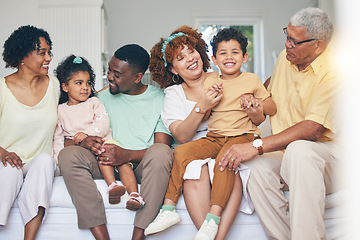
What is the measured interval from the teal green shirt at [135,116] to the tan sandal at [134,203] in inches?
18.4

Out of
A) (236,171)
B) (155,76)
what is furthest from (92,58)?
(236,171)

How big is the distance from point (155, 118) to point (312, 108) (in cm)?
89

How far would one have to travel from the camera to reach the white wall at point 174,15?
638 cm

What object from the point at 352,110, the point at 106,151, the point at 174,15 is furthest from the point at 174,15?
the point at 352,110

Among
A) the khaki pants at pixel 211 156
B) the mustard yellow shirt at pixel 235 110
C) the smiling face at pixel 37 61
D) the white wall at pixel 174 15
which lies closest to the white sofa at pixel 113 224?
the khaki pants at pixel 211 156

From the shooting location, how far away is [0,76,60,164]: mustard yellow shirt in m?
2.08

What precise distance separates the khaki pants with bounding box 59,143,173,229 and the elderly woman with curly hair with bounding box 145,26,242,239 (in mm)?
115

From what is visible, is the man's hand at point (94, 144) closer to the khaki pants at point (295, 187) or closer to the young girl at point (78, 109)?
the young girl at point (78, 109)

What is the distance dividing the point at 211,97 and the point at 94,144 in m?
0.64

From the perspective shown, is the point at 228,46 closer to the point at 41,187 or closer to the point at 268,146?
the point at 268,146

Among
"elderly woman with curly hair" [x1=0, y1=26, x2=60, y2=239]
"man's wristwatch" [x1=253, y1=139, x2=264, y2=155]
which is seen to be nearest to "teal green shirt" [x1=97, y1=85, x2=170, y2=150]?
"elderly woman with curly hair" [x1=0, y1=26, x2=60, y2=239]

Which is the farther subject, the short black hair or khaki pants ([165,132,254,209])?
the short black hair

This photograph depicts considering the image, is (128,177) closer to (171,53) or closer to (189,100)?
(189,100)

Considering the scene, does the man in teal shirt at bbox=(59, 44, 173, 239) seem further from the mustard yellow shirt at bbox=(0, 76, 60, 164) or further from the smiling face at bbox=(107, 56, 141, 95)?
the mustard yellow shirt at bbox=(0, 76, 60, 164)
